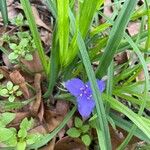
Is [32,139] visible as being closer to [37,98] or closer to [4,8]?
[37,98]

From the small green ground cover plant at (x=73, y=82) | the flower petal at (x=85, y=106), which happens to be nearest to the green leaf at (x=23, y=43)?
the small green ground cover plant at (x=73, y=82)

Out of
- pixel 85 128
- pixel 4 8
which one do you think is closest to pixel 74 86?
pixel 85 128

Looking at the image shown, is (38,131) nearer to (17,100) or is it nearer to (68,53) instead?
(17,100)

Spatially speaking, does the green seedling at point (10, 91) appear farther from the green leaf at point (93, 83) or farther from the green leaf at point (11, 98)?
the green leaf at point (93, 83)

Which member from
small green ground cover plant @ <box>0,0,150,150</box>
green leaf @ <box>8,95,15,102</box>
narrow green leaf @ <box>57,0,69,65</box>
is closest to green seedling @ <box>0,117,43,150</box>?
small green ground cover plant @ <box>0,0,150,150</box>

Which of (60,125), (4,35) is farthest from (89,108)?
(4,35)
